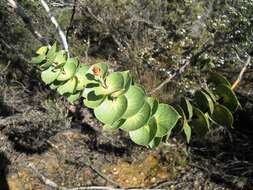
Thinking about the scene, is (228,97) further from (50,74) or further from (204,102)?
(50,74)

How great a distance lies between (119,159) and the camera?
3762 mm

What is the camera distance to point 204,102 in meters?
1.04

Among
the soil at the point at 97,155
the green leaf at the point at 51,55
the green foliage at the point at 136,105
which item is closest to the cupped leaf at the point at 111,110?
the green foliage at the point at 136,105

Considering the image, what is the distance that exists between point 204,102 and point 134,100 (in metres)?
0.19

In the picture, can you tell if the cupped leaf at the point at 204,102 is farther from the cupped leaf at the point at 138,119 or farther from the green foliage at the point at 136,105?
the cupped leaf at the point at 138,119

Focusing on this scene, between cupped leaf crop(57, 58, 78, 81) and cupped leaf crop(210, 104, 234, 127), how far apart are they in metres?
0.35

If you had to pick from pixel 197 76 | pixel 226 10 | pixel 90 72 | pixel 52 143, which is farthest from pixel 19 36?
pixel 90 72

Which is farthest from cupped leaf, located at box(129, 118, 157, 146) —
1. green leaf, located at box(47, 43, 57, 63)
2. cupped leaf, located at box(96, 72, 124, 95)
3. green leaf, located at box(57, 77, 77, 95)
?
green leaf, located at box(47, 43, 57, 63)

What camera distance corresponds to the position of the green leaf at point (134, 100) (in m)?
0.92

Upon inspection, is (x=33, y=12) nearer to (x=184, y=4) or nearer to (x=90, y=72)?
(x=184, y=4)

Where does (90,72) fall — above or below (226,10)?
above

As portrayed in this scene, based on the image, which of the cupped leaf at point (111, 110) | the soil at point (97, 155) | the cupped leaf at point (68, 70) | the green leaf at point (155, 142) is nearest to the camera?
the cupped leaf at point (111, 110)

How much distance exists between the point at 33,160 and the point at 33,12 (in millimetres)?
1952

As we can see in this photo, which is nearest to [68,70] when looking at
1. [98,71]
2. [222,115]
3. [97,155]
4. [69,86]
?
[69,86]
